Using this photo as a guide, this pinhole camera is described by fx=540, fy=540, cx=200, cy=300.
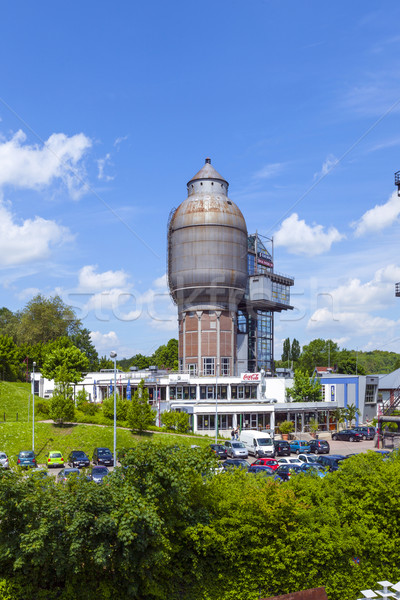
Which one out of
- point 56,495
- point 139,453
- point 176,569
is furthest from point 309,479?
point 56,495

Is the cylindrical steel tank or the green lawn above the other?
the cylindrical steel tank

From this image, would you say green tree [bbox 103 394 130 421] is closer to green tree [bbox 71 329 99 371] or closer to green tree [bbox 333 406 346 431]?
green tree [bbox 333 406 346 431]

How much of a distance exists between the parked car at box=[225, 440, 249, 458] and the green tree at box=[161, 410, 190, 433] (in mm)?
11844

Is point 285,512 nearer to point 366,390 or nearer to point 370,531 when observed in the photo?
point 370,531

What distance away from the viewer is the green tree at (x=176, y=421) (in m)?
59.5

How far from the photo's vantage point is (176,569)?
15.4 metres

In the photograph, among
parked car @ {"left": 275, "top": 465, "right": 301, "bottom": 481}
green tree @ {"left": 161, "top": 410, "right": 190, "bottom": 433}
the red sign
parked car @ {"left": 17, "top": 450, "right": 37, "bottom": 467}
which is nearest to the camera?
parked car @ {"left": 275, "top": 465, "right": 301, "bottom": 481}

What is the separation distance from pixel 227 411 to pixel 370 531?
4782 centimetres

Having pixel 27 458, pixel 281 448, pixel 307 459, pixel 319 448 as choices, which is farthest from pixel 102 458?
pixel 319 448

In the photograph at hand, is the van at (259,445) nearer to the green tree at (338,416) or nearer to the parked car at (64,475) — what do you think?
the parked car at (64,475)

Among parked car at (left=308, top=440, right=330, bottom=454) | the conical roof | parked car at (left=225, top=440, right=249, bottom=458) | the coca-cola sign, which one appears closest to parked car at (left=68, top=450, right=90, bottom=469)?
parked car at (left=225, top=440, right=249, bottom=458)

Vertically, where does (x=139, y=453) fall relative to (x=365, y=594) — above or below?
above

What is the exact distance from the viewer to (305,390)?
7588cm

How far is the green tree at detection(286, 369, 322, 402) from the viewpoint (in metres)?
76.0
